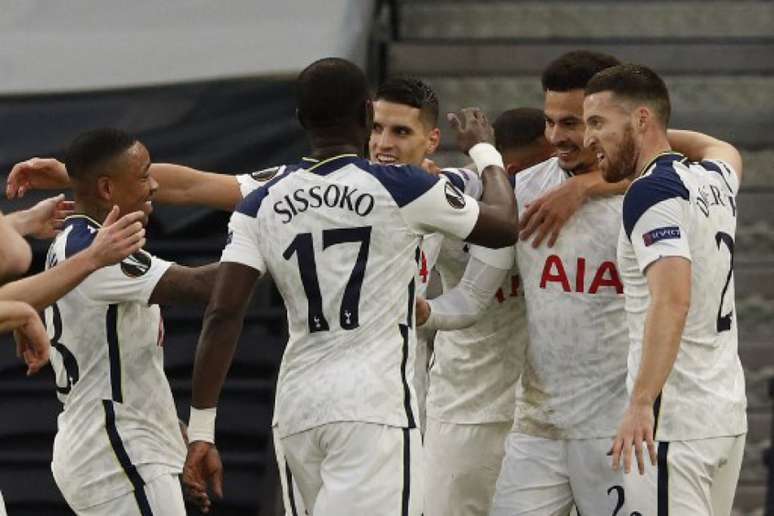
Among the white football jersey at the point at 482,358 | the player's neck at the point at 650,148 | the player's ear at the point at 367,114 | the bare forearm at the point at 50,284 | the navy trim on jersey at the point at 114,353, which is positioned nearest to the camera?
the bare forearm at the point at 50,284

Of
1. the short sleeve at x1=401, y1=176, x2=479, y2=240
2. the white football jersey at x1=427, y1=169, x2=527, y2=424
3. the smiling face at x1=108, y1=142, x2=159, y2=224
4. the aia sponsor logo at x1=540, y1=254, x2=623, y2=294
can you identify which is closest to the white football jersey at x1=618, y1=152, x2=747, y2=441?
the aia sponsor logo at x1=540, y1=254, x2=623, y2=294

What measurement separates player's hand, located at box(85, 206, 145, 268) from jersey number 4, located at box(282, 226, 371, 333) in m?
0.49

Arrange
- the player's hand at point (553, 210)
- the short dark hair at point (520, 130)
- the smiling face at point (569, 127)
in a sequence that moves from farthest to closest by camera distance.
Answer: the short dark hair at point (520, 130) → the smiling face at point (569, 127) → the player's hand at point (553, 210)

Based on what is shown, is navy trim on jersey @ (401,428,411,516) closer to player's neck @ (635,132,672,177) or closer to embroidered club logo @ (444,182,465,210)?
embroidered club logo @ (444,182,465,210)

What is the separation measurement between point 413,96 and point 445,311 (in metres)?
0.95

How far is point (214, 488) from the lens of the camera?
22.2 feet

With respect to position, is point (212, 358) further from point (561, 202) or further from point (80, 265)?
point (561, 202)

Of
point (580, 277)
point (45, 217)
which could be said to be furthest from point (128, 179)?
point (580, 277)

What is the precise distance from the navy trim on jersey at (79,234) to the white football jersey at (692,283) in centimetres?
183

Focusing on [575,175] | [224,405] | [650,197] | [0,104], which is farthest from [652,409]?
[0,104]

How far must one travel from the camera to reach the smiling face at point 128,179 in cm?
732

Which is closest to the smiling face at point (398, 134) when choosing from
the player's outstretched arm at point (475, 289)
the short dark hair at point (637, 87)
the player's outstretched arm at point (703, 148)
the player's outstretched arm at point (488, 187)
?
the player's outstretched arm at point (475, 289)

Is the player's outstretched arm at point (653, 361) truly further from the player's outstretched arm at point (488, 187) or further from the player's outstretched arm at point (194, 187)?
the player's outstretched arm at point (194, 187)

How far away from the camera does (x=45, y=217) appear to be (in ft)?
24.3
